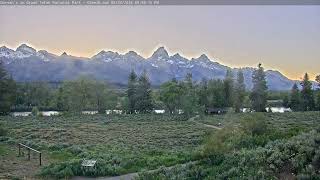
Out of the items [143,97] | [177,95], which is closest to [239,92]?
[177,95]

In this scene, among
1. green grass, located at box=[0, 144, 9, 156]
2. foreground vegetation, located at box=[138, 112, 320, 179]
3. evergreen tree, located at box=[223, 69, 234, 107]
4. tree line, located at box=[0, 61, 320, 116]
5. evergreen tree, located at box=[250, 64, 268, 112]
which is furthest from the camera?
evergreen tree, located at box=[223, 69, 234, 107]

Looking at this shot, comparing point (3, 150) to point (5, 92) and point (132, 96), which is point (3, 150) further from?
point (132, 96)

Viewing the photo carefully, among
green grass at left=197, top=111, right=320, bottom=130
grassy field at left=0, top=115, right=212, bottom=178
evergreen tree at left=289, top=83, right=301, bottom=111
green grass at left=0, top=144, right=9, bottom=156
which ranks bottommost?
grassy field at left=0, top=115, right=212, bottom=178

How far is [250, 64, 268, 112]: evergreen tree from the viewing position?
217ft

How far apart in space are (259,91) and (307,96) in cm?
888

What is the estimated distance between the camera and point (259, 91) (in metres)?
66.6

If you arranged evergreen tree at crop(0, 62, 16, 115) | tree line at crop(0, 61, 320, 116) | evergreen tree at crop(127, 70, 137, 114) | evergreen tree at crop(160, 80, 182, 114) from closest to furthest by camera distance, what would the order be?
evergreen tree at crop(0, 62, 16, 115) → evergreen tree at crop(160, 80, 182, 114) → tree line at crop(0, 61, 320, 116) → evergreen tree at crop(127, 70, 137, 114)

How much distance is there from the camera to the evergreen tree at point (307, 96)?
67.0 metres

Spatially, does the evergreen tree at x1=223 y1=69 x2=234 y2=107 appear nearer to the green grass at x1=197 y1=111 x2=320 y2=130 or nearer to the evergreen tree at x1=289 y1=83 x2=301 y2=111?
the evergreen tree at x1=289 y1=83 x2=301 y2=111

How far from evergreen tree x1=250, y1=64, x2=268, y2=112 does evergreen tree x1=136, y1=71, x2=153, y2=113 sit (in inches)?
697

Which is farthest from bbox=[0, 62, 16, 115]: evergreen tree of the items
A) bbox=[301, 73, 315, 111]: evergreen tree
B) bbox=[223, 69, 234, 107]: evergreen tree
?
bbox=[301, 73, 315, 111]: evergreen tree

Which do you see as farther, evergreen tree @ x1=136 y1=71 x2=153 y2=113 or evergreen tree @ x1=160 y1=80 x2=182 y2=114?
evergreen tree @ x1=136 y1=71 x2=153 y2=113

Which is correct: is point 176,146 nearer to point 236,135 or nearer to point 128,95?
point 236,135

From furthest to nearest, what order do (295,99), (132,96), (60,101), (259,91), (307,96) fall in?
(60,101), (295,99), (132,96), (307,96), (259,91)
